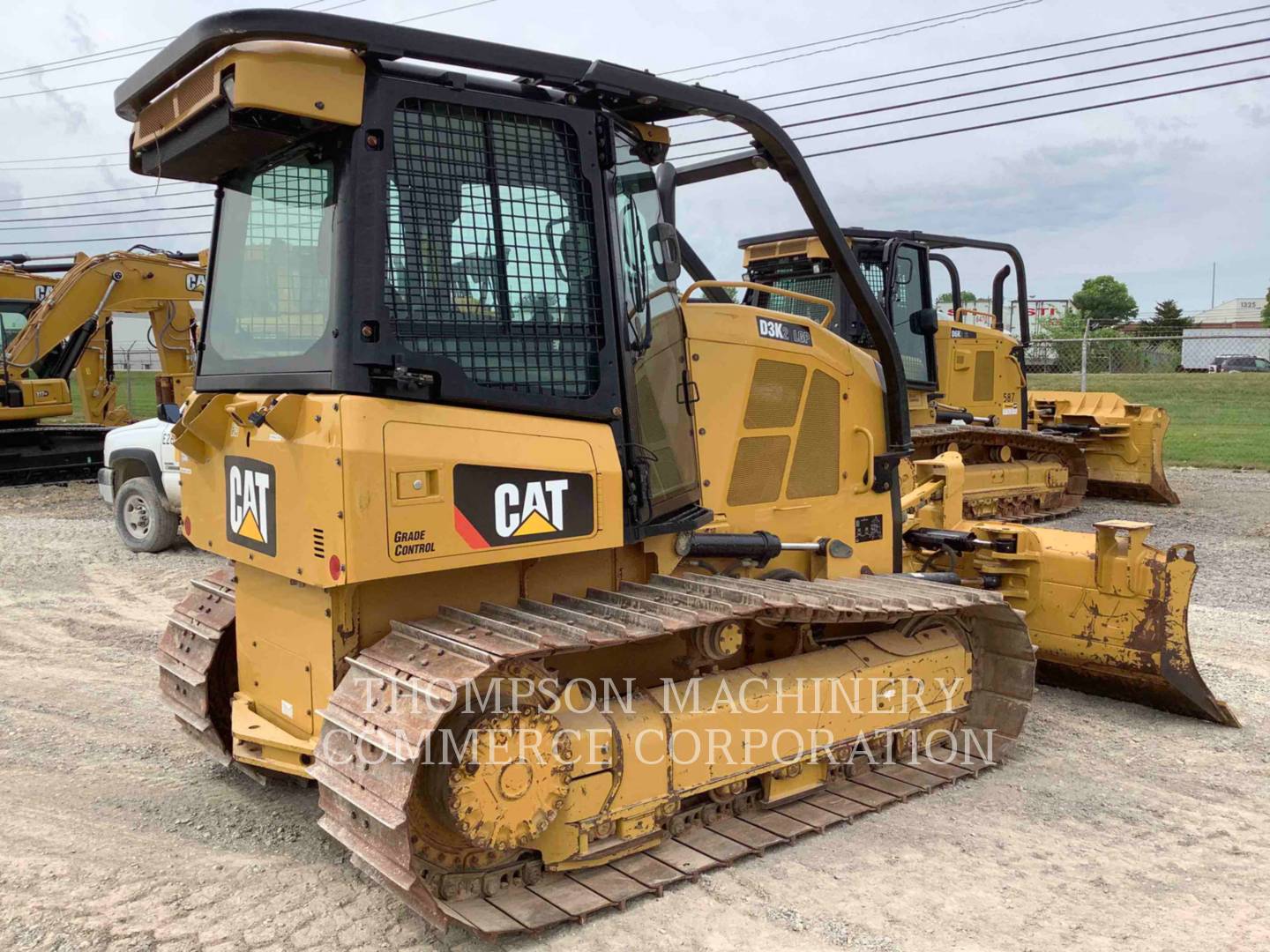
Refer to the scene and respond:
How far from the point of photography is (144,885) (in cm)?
378

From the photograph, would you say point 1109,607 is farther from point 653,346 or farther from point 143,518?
point 143,518

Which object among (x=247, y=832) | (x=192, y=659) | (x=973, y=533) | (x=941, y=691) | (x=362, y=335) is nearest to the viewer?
(x=362, y=335)

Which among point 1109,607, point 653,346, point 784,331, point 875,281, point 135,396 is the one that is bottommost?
point 1109,607

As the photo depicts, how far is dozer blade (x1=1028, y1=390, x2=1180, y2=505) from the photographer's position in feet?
42.9

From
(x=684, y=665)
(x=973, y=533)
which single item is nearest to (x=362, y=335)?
(x=684, y=665)

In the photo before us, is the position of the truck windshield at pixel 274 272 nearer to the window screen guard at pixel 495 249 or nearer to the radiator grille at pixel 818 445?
the window screen guard at pixel 495 249

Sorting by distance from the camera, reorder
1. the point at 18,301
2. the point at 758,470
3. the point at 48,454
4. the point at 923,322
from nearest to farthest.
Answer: the point at 758,470, the point at 923,322, the point at 48,454, the point at 18,301

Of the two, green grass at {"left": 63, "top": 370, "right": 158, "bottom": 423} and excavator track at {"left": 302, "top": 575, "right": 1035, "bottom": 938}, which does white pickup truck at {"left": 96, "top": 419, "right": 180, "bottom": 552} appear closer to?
excavator track at {"left": 302, "top": 575, "right": 1035, "bottom": 938}

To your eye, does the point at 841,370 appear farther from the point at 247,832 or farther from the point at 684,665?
the point at 247,832

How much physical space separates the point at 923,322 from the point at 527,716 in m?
8.67

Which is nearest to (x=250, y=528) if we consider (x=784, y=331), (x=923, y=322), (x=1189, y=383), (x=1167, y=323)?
(x=784, y=331)

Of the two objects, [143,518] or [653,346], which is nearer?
[653,346]

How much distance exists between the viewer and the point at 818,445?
17.0ft

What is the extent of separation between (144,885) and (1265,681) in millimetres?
5956
